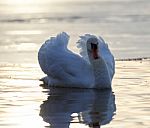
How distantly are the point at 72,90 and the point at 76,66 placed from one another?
2.05 ft

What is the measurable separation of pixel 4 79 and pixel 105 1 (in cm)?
3835

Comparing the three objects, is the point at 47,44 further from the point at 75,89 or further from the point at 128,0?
the point at 128,0

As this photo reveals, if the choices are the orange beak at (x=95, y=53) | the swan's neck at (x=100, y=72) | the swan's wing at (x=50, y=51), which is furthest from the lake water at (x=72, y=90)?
the orange beak at (x=95, y=53)

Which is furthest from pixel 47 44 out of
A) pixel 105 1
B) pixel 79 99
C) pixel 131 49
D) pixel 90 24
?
pixel 105 1

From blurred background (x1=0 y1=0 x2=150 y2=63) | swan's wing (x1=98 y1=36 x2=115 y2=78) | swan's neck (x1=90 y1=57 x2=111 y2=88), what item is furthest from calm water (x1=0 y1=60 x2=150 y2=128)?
blurred background (x1=0 y1=0 x2=150 y2=63)

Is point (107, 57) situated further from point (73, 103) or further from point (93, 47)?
point (73, 103)

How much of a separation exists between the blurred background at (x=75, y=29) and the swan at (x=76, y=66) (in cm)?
480

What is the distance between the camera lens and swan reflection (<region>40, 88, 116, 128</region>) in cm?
1143

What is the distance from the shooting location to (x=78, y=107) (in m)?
12.9

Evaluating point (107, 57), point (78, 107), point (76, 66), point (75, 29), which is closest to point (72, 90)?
point (76, 66)

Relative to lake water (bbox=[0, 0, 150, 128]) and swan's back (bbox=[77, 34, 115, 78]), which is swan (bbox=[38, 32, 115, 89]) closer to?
swan's back (bbox=[77, 34, 115, 78])

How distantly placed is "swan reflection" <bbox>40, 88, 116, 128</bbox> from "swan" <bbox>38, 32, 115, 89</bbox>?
10.1 inches

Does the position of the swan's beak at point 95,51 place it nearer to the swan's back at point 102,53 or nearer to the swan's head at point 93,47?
the swan's head at point 93,47

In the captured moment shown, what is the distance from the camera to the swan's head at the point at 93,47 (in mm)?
15367
